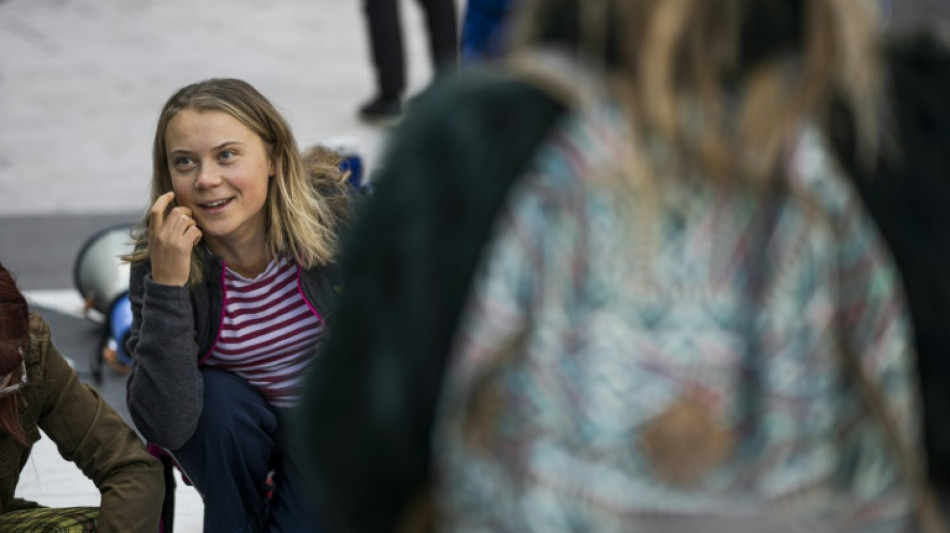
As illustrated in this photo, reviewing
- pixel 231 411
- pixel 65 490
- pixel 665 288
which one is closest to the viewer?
pixel 665 288

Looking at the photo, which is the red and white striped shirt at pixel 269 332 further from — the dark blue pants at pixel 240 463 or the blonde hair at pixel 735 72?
the blonde hair at pixel 735 72

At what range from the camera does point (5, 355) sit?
2381 mm

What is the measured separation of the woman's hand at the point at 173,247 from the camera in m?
2.54

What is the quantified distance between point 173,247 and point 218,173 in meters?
0.21

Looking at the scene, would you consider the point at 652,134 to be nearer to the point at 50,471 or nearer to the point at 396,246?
the point at 396,246

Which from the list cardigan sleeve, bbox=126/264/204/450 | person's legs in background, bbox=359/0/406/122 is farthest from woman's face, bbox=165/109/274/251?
person's legs in background, bbox=359/0/406/122

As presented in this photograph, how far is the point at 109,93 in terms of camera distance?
281 inches

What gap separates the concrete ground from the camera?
16.0 ft

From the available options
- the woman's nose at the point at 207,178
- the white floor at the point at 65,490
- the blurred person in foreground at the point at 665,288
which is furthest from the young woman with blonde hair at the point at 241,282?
the blurred person in foreground at the point at 665,288

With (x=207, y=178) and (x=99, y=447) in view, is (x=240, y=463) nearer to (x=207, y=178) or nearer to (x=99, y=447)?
(x=99, y=447)

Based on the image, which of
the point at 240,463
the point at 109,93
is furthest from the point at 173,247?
the point at 109,93

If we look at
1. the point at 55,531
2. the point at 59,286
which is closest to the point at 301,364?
the point at 55,531

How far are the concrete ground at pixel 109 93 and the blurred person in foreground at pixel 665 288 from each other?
2.47 m

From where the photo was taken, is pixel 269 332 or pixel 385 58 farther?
pixel 385 58
